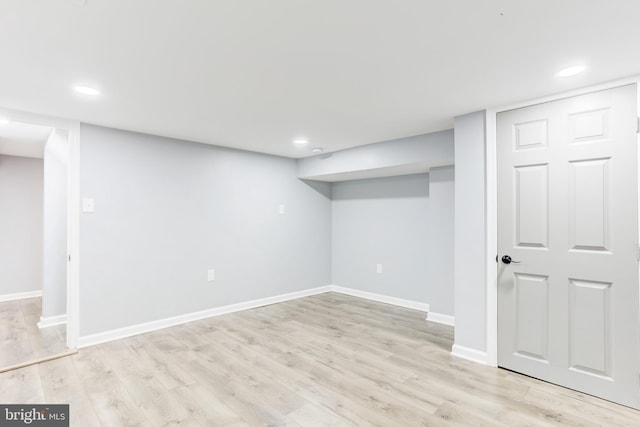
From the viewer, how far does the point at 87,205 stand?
318 centimetres

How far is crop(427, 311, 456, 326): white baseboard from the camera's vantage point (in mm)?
3765

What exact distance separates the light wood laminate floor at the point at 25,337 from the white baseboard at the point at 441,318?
3.87 metres

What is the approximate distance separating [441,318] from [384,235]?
1.44 metres

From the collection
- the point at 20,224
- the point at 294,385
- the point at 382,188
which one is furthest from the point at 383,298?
the point at 20,224

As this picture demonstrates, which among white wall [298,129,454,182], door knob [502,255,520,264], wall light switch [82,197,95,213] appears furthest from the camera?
white wall [298,129,454,182]

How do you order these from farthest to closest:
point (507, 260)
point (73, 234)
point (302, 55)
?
point (73, 234) < point (507, 260) < point (302, 55)

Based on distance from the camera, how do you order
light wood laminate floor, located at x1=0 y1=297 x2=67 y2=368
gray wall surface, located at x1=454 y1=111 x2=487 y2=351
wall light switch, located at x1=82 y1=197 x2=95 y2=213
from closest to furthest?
gray wall surface, located at x1=454 y1=111 x2=487 y2=351, light wood laminate floor, located at x1=0 y1=297 x2=67 y2=368, wall light switch, located at x1=82 y1=197 x2=95 y2=213

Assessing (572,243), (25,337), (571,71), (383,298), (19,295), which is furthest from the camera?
(19,295)

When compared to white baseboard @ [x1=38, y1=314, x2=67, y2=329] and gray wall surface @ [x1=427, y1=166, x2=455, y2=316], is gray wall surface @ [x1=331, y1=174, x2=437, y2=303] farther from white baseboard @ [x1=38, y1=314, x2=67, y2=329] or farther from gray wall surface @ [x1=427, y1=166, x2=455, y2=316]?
white baseboard @ [x1=38, y1=314, x2=67, y2=329]

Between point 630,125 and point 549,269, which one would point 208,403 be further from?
point 630,125

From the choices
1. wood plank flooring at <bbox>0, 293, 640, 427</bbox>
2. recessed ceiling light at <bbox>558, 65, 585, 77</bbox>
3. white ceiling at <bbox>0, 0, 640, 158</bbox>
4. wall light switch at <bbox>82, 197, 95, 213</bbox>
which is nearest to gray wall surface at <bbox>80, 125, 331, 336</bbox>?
wall light switch at <bbox>82, 197, 95, 213</bbox>

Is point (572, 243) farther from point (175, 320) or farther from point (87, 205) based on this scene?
point (87, 205)

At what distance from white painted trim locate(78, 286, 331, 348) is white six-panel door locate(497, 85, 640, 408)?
3.01m

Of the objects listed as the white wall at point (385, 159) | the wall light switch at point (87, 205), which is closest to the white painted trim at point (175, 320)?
the wall light switch at point (87, 205)
